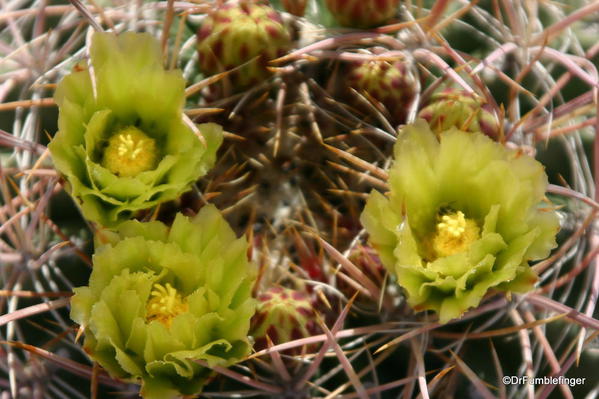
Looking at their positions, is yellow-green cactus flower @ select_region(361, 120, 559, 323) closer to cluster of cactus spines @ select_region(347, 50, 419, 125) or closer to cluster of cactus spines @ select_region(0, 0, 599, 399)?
cluster of cactus spines @ select_region(0, 0, 599, 399)

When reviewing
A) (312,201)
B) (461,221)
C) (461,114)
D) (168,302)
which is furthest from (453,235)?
(168,302)

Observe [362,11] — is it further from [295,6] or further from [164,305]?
[164,305]

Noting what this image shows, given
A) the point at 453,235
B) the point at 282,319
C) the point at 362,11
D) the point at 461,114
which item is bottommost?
the point at 282,319

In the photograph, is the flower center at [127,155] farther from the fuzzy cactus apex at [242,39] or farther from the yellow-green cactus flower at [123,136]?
the fuzzy cactus apex at [242,39]

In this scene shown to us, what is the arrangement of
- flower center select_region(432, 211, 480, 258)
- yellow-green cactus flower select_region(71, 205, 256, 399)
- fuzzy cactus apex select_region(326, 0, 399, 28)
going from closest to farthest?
yellow-green cactus flower select_region(71, 205, 256, 399) → flower center select_region(432, 211, 480, 258) → fuzzy cactus apex select_region(326, 0, 399, 28)

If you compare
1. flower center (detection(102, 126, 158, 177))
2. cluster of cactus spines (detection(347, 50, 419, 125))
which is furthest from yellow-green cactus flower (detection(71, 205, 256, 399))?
cluster of cactus spines (detection(347, 50, 419, 125))

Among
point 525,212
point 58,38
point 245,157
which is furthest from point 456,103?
point 58,38

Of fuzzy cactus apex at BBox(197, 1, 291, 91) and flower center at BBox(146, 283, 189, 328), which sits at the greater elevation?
fuzzy cactus apex at BBox(197, 1, 291, 91)
